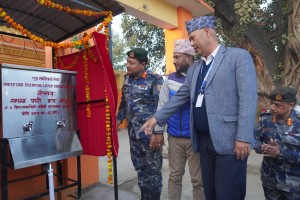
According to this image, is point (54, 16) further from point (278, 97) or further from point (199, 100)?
point (278, 97)

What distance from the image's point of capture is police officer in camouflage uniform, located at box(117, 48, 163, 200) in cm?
307

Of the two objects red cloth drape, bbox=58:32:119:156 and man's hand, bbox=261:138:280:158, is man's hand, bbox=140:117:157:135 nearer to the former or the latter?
red cloth drape, bbox=58:32:119:156

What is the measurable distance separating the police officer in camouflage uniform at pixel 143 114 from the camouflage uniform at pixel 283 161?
1.10 meters

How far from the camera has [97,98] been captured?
126 inches

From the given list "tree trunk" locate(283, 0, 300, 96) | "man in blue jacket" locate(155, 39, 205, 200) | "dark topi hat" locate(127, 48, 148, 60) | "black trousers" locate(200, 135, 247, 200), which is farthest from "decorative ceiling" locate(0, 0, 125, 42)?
"tree trunk" locate(283, 0, 300, 96)

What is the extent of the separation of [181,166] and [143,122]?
0.60 meters

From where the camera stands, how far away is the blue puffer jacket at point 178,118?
283cm

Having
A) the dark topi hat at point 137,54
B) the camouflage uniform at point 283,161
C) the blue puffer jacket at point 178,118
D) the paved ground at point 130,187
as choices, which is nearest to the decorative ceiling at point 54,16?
the dark topi hat at point 137,54

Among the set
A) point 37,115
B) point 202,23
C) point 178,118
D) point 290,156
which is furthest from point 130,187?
point 202,23

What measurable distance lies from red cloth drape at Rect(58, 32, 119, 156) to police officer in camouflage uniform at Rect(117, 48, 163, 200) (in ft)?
0.83

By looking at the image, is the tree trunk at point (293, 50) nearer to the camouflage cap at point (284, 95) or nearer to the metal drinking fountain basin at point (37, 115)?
the camouflage cap at point (284, 95)

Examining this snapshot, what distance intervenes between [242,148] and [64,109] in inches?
76.0

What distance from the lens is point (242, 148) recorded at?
6.21ft

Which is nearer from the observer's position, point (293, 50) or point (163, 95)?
point (163, 95)
